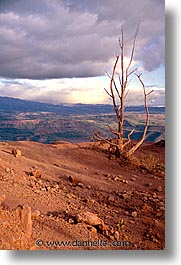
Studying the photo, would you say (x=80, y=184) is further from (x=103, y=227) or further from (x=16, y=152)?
(x=16, y=152)

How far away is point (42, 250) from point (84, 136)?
0.98 metres

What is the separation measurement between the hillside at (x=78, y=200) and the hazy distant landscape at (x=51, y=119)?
6.7 inches

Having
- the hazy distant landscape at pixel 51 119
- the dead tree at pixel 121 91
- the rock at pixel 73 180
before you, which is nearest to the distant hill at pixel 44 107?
the hazy distant landscape at pixel 51 119

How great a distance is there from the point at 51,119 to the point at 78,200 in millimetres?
623

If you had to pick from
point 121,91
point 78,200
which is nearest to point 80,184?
point 78,200

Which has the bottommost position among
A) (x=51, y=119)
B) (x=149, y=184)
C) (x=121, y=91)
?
(x=149, y=184)

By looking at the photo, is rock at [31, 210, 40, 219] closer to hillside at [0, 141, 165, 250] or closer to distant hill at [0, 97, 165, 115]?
hillside at [0, 141, 165, 250]

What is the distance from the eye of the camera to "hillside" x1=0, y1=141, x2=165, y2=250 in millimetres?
2562

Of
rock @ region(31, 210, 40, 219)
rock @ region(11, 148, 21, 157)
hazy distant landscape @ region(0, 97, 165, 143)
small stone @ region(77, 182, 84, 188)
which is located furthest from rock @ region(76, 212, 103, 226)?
rock @ region(11, 148, 21, 157)

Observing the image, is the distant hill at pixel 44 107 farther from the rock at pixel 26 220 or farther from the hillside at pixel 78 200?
the rock at pixel 26 220

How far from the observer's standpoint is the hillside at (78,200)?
256 cm

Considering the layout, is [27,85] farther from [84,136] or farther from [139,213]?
[139,213]

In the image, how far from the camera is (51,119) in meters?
3.00

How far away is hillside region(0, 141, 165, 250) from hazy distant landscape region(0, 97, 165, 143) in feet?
0.56
